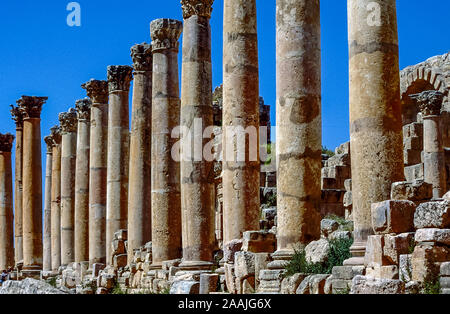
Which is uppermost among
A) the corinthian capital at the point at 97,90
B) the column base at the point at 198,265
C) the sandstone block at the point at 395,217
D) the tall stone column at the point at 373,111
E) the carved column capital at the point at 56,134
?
the corinthian capital at the point at 97,90

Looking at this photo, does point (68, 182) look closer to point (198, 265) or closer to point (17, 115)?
point (17, 115)

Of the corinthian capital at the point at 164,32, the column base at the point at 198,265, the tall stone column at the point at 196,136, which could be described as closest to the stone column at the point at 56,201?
the corinthian capital at the point at 164,32

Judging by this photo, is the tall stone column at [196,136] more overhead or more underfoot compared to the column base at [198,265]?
more overhead

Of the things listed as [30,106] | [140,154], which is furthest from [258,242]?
[30,106]

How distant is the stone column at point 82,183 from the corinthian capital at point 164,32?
39.2ft

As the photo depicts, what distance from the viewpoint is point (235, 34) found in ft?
76.3

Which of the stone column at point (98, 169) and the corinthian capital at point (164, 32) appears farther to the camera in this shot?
the stone column at point (98, 169)

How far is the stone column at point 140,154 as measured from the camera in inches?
1203

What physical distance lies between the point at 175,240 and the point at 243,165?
5598mm

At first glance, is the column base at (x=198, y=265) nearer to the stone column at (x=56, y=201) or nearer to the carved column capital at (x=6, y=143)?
the stone column at (x=56, y=201)

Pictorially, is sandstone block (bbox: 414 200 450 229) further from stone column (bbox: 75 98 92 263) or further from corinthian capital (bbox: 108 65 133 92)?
stone column (bbox: 75 98 92 263)

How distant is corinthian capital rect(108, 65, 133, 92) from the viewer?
3484 cm

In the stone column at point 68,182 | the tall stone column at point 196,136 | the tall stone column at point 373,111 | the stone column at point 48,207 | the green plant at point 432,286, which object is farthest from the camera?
the stone column at point 48,207
